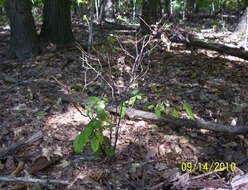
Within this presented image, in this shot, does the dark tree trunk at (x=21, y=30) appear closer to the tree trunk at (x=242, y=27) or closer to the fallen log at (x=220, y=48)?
the fallen log at (x=220, y=48)

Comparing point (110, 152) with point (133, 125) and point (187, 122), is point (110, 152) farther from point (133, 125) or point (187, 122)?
point (187, 122)

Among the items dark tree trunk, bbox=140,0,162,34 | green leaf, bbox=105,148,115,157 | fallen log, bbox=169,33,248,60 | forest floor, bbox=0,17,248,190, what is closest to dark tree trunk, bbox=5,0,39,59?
forest floor, bbox=0,17,248,190

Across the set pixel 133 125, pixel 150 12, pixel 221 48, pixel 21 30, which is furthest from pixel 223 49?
pixel 21 30

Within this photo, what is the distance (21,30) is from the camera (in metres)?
5.70

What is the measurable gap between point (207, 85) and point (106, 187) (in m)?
2.95

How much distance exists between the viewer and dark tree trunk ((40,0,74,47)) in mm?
6203

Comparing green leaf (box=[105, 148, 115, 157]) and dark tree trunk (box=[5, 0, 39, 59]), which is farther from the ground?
dark tree trunk (box=[5, 0, 39, 59])

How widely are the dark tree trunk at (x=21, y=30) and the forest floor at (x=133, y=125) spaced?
279 mm

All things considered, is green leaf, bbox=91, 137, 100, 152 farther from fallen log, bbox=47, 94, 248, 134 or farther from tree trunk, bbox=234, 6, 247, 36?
tree trunk, bbox=234, 6, 247, 36

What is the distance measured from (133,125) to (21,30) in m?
3.80

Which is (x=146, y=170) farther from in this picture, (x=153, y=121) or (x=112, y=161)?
(x=153, y=121)

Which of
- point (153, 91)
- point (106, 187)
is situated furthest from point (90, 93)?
point (106, 187)

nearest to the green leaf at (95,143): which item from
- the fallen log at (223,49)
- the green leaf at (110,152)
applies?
the green leaf at (110,152)

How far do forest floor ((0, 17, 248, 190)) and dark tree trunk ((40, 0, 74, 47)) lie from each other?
769 millimetres
